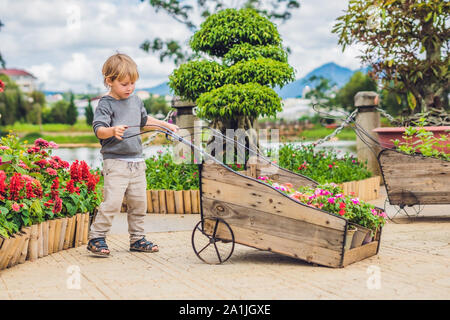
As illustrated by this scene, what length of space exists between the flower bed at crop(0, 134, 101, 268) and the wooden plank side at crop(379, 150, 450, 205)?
3.07m

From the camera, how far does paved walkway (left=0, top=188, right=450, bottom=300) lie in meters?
3.01

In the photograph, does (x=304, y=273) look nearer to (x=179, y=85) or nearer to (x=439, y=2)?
(x=179, y=85)

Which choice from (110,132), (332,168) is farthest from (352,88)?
(110,132)

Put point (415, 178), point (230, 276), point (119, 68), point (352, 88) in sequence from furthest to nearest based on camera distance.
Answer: point (352, 88), point (415, 178), point (119, 68), point (230, 276)

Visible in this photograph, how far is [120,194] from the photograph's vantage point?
4.13 meters

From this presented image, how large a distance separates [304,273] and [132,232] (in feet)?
5.36

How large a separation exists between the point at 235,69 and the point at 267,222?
3.56 metres

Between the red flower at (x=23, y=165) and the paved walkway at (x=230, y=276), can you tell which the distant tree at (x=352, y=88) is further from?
the red flower at (x=23, y=165)

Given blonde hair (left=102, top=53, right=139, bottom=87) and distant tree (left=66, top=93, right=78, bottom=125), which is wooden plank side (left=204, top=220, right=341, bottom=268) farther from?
distant tree (left=66, top=93, right=78, bottom=125)

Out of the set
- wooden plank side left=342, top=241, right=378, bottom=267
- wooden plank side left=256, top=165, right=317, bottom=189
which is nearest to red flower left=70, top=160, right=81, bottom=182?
wooden plank side left=256, top=165, right=317, bottom=189

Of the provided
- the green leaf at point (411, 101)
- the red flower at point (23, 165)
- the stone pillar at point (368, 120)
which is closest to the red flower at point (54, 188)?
the red flower at point (23, 165)

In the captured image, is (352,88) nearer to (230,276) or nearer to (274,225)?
(274,225)

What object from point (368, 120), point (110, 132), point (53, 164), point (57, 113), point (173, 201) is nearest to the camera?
point (110, 132)
